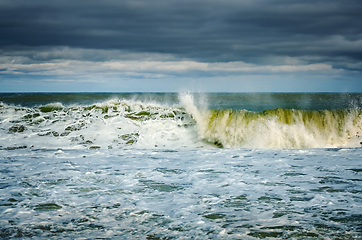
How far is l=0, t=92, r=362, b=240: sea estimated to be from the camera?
3.84 m

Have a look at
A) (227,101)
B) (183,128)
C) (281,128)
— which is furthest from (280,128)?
(227,101)

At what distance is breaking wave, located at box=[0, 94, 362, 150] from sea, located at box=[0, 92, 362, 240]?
5cm

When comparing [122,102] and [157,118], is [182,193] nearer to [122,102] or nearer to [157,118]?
[157,118]

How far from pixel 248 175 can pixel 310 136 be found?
289 inches

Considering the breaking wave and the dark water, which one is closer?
the breaking wave

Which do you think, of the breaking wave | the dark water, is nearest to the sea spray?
the breaking wave

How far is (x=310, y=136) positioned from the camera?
12.9 meters

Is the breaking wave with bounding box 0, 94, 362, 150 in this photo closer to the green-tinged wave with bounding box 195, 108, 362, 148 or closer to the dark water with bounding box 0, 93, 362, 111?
the green-tinged wave with bounding box 195, 108, 362, 148

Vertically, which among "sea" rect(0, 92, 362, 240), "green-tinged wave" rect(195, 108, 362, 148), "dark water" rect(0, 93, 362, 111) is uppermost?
"dark water" rect(0, 93, 362, 111)

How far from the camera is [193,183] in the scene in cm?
604

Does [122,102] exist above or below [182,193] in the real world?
above

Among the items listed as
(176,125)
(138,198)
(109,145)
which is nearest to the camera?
(138,198)

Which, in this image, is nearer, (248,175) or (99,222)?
(99,222)

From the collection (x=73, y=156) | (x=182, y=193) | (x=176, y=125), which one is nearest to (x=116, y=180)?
(x=182, y=193)
